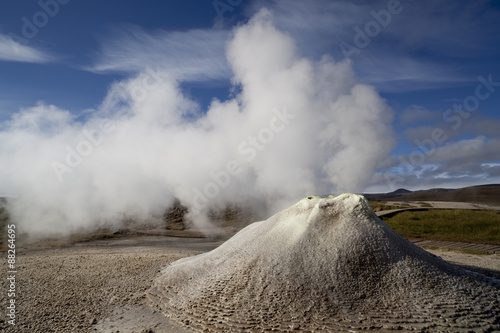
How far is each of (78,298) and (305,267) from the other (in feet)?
25.1

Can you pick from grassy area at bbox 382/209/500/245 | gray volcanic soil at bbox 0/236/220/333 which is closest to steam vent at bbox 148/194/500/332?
gray volcanic soil at bbox 0/236/220/333

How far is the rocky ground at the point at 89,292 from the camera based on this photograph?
830 cm

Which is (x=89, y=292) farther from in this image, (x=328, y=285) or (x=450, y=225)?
(x=450, y=225)

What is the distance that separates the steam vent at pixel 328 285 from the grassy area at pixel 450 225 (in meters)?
15.2

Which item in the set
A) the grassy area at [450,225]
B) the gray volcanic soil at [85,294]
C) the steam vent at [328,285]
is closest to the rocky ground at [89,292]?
the gray volcanic soil at [85,294]

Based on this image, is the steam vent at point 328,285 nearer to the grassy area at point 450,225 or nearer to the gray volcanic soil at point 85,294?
the gray volcanic soil at point 85,294

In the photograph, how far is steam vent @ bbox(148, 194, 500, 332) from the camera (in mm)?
7211

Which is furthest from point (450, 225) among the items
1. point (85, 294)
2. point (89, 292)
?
point (85, 294)

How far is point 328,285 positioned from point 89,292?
328 inches

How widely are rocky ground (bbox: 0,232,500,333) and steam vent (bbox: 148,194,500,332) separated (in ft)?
2.59

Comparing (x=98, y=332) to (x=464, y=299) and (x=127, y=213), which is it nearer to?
(x=464, y=299)

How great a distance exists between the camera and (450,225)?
Answer: 85.2 ft

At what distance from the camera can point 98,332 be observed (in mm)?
7918

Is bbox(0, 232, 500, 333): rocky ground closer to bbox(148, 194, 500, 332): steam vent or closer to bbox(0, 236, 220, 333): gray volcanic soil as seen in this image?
bbox(0, 236, 220, 333): gray volcanic soil
